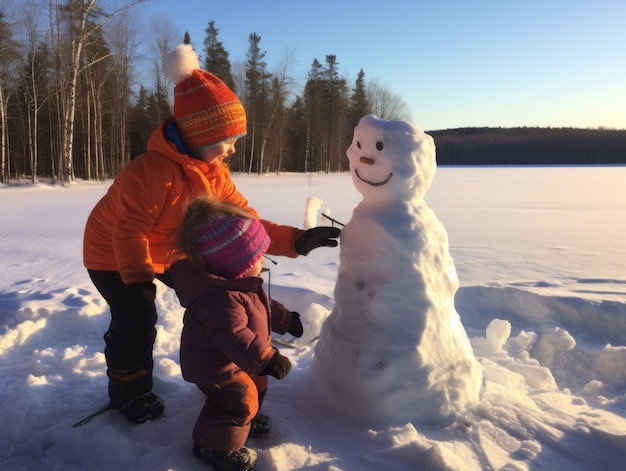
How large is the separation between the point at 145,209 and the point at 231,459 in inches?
38.2

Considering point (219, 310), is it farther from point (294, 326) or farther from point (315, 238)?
point (315, 238)

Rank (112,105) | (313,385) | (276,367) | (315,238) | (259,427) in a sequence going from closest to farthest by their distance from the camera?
(276,367) → (259,427) → (313,385) → (315,238) → (112,105)

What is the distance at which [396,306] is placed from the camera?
175 cm

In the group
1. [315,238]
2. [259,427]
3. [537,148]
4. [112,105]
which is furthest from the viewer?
[537,148]

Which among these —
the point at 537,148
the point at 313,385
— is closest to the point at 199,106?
the point at 313,385

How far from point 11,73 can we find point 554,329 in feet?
73.0

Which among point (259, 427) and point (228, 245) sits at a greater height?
point (228, 245)

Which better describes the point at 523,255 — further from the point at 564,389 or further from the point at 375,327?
the point at 375,327

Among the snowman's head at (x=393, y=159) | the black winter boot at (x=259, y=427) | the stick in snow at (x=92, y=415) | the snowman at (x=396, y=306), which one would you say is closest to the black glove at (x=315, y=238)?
the snowman at (x=396, y=306)

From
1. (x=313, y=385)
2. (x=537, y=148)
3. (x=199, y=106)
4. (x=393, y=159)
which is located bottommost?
(x=313, y=385)

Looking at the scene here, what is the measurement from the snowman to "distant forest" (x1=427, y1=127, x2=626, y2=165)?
64537 millimetres

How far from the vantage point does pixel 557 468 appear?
4.92ft

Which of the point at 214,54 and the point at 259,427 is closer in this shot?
the point at 259,427

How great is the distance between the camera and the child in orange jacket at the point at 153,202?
1796 mm
